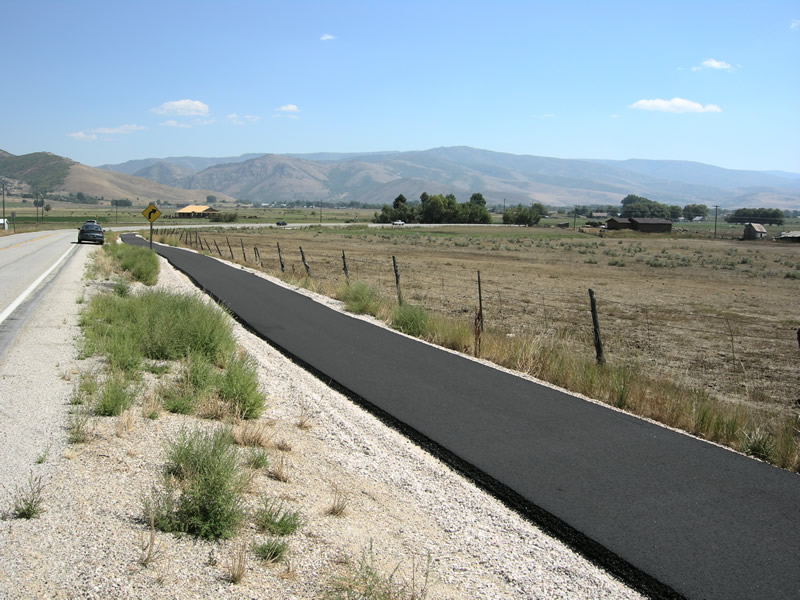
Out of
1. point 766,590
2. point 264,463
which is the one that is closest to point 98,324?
point 264,463

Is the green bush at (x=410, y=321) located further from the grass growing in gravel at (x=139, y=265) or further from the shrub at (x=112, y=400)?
the grass growing in gravel at (x=139, y=265)

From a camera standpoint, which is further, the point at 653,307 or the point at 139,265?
the point at 139,265

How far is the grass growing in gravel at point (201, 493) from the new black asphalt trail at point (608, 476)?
2.45 meters

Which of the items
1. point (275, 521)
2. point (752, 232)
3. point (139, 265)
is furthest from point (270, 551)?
point (752, 232)

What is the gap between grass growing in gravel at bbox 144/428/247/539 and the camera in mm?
5156

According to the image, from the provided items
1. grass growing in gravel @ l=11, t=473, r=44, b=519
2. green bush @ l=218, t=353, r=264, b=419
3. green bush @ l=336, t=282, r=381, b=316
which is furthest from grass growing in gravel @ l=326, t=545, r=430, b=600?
green bush @ l=336, t=282, r=381, b=316

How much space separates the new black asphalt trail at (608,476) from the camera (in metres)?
5.11

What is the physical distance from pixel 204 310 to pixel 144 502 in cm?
857

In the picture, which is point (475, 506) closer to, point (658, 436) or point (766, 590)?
point (766, 590)

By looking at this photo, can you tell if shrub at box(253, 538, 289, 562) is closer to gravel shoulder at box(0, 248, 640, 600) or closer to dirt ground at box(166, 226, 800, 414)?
gravel shoulder at box(0, 248, 640, 600)

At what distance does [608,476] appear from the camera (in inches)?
269

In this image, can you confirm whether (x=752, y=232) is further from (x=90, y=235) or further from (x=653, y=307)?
(x=90, y=235)

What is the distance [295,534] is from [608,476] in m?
3.26

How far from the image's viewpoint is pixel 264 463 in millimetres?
6691
